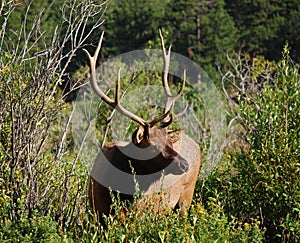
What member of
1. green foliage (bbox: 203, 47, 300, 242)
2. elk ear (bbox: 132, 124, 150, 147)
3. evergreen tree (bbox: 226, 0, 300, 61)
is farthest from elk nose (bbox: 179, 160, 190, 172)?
evergreen tree (bbox: 226, 0, 300, 61)

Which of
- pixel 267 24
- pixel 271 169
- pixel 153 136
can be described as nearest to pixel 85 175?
pixel 153 136

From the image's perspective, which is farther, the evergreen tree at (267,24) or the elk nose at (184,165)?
the evergreen tree at (267,24)

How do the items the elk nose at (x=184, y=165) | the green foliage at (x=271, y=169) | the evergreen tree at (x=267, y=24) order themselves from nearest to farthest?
1. the elk nose at (x=184, y=165)
2. the green foliage at (x=271, y=169)
3. the evergreen tree at (x=267, y=24)

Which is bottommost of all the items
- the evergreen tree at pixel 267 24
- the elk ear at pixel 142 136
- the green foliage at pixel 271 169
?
the evergreen tree at pixel 267 24

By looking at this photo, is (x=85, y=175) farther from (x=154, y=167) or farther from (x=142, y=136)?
(x=142, y=136)

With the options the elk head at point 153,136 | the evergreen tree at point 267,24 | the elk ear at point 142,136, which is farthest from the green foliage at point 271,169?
the evergreen tree at point 267,24

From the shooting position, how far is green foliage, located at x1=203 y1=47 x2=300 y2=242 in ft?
22.6

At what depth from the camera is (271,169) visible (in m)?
6.96

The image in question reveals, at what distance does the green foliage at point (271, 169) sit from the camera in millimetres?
6879

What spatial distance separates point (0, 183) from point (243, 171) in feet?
9.39

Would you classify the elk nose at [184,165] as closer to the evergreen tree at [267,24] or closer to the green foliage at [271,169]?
the green foliage at [271,169]

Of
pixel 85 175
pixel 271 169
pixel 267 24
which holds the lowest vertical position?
pixel 267 24

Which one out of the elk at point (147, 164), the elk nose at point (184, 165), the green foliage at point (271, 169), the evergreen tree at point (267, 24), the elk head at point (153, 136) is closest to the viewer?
the elk head at point (153, 136)

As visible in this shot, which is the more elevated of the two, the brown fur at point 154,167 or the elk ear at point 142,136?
the elk ear at point 142,136
